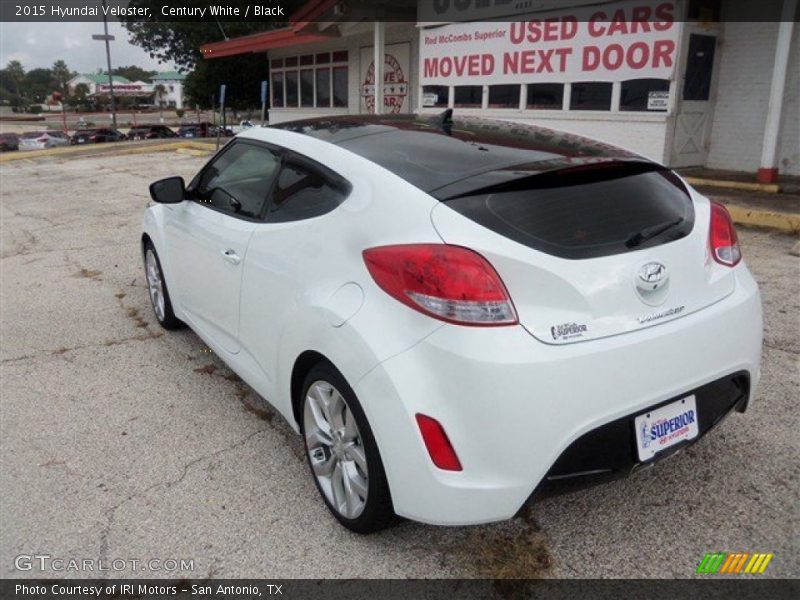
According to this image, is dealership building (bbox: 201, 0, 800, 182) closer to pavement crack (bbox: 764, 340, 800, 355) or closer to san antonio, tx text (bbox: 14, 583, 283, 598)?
pavement crack (bbox: 764, 340, 800, 355)

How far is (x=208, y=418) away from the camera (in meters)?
3.63

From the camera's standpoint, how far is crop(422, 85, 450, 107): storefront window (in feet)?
49.2

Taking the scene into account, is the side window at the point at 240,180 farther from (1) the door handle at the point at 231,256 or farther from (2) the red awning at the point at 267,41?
(2) the red awning at the point at 267,41

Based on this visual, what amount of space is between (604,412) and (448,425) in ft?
1.66

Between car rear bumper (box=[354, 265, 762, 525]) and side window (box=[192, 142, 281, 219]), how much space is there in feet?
4.68

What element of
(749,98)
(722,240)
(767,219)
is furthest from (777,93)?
(722,240)

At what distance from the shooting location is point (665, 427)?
233 cm

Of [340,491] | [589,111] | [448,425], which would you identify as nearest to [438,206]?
[448,425]

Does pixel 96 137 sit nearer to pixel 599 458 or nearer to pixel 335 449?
pixel 335 449

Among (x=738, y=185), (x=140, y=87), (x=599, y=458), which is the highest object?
(x=140, y=87)

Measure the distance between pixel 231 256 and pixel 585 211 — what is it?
1.76m

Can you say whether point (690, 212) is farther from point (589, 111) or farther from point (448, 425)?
point (589, 111)

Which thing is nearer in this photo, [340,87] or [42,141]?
[340,87]

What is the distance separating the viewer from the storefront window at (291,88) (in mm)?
23062
